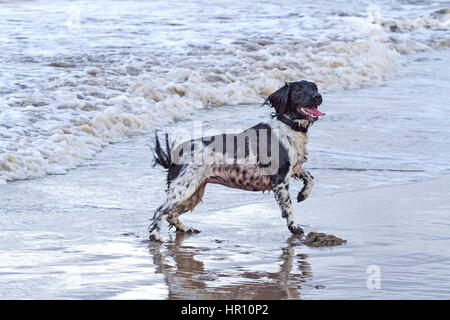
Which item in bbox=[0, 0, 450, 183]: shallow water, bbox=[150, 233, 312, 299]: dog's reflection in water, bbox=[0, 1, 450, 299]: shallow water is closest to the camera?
bbox=[150, 233, 312, 299]: dog's reflection in water

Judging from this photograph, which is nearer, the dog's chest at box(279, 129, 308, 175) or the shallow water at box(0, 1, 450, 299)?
the shallow water at box(0, 1, 450, 299)

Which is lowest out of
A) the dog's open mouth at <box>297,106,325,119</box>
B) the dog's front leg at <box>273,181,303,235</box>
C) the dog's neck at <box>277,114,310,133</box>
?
the dog's front leg at <box>273,181,303,235</box>

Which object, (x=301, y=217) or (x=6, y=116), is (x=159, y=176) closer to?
(x=301, y=217)

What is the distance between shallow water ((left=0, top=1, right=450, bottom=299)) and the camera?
18.6 ft

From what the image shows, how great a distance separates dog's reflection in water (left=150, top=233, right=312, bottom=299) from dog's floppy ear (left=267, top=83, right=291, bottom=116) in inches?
40.7

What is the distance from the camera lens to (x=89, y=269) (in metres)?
5.77

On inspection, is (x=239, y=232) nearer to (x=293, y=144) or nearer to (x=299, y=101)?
(x=293, y=144)

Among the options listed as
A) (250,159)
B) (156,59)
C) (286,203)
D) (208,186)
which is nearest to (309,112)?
(250,159)

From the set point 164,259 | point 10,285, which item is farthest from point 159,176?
point 10,285

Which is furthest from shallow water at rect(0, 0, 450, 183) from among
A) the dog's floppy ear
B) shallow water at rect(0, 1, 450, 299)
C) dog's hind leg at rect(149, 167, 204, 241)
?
dog's hind leg at rect(149, 167, 204, 241)

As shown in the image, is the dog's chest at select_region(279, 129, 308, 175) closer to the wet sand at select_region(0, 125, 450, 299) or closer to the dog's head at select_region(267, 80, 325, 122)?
the dog's head at select_region(267, 80, 325, 122)

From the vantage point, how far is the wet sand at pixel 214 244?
5398mm

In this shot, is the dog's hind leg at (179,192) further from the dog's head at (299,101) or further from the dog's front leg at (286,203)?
the dog's head at (299,101)

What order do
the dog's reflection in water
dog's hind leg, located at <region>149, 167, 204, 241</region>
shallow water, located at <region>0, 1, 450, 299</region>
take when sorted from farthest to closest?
1. dog's hind leg, located at <region>149, 167, 204, 241</region>
2. shallow water, located at <region>0, 1, 450, 299</region>
3. the dog's reflection in water
